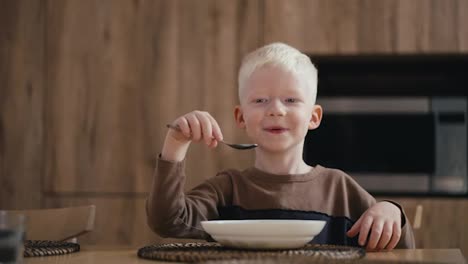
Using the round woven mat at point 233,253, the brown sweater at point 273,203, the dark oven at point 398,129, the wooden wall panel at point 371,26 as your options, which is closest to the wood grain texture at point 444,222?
the dark oven at point 398,129

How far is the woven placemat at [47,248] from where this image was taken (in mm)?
1052

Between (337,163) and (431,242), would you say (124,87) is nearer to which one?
(337,163)

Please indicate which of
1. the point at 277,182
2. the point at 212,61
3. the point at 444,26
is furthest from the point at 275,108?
the point at 444,26

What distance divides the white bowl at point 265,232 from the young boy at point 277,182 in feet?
0.98

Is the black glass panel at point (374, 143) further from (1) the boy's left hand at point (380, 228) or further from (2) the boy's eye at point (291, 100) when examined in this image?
(1) the boy's left hand at point (380, 228)

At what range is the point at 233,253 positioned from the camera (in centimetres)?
95

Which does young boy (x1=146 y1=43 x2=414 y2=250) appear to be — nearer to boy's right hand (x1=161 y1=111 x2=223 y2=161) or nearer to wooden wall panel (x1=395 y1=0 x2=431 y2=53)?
boy's right hand (x1=161 y1=111 x2=223 y2=161)

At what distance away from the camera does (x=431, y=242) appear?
2527 mm

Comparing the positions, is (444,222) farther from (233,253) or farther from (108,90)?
(233,253)

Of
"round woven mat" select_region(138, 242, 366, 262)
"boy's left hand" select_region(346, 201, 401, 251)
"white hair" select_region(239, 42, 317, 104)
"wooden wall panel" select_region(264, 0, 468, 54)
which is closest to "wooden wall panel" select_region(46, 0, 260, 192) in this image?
"wooden wall panel" select_region(264, 0, 468, 54)

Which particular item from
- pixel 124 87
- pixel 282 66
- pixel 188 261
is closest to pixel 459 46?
pixel 124 87

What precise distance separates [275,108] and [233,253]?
48 cm

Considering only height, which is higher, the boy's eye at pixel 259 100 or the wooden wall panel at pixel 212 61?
the wooden wall panel at pixel 212 61

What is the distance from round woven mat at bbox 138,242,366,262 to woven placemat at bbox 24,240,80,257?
0.43 feet
